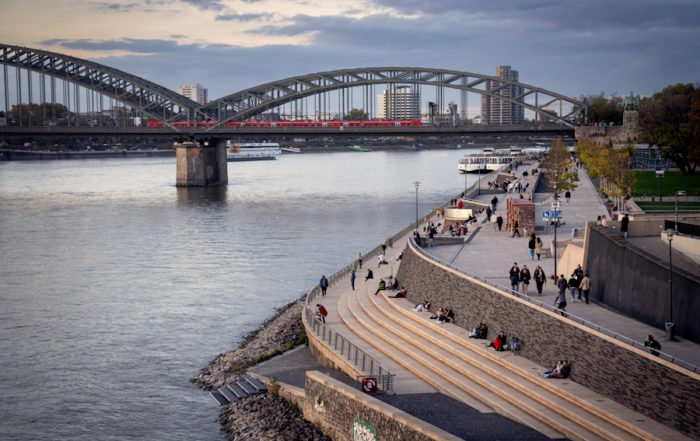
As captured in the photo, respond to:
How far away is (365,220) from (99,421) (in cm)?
3563

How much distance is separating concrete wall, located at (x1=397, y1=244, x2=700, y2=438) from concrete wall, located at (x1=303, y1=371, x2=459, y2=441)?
3.19 m

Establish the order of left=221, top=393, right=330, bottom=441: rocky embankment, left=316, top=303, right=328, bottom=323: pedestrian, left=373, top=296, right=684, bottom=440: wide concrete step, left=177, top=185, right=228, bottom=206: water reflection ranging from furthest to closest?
1. left=177, top=185, right=228, bottom=206: water reflection
2. left=316, top=303, right=328, bottom=323: pedestrian
3. left=221, top=393, right=330, bottom=441: rocky embankment
4. left=373, top=296, right=684, bottom=440: wide concrete step

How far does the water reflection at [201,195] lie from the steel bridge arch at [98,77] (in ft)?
28.3

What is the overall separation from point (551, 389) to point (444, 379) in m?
2.33

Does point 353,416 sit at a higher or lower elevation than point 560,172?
lower

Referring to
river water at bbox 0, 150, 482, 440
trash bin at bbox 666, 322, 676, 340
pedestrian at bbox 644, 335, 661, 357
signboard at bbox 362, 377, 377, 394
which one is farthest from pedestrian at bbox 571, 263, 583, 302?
river water at bbox 0, 150, 482, 440

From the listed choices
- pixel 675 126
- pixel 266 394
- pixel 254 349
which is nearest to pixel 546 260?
pixel 254 349

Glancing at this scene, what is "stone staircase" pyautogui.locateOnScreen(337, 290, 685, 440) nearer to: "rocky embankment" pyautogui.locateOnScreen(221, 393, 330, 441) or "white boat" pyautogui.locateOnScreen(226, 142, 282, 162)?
"rocky embankment" pyautogui.locateOnScreen(221, 393, 330, 441)

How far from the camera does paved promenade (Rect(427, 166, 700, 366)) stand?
666 inches

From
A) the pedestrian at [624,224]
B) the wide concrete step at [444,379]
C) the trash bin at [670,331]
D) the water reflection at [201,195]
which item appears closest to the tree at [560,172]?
the pedestrian at [624,224]

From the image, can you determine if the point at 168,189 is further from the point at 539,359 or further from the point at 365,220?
the point at 539,359

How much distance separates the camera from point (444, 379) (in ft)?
59.7

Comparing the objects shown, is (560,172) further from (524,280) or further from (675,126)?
(524,280)

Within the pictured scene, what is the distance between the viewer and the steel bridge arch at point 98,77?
8975cm
